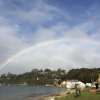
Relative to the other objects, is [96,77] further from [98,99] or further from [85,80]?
[98,99]

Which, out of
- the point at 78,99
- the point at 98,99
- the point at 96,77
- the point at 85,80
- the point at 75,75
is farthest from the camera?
the point at 75,75

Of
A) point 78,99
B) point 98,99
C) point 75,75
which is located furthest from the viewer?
point 75,75

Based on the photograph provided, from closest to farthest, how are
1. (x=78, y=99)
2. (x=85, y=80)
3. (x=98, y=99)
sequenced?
1. (x=98, y=99)
2. (x=78, y=99)
3. (x=85, y=80)

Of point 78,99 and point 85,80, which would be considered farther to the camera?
point 85,80

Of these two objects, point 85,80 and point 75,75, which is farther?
point 75,75

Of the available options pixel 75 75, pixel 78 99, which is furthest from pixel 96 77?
pixel 78 99

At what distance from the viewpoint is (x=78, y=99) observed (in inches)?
770

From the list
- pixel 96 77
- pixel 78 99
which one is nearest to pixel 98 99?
pixel 78 99

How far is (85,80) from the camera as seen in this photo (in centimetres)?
12519

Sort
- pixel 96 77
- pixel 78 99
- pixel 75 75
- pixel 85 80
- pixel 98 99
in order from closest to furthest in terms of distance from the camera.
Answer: pixel 98 99 → pixel 78 99 → pixel 96 77 → pixel 85 80 → pixel 75 75

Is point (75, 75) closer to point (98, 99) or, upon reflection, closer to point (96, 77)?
point (96, 77)

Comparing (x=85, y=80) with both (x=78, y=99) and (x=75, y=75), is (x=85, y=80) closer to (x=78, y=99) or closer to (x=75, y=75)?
(x=75, y=75)

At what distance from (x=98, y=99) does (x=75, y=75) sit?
182m

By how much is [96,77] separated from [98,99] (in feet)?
355
